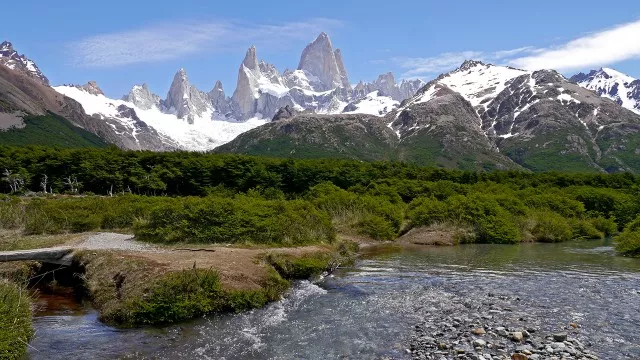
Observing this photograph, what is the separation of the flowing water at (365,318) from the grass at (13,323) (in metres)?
0.66

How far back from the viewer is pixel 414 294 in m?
26.5

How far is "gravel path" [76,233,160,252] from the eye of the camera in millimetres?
33588

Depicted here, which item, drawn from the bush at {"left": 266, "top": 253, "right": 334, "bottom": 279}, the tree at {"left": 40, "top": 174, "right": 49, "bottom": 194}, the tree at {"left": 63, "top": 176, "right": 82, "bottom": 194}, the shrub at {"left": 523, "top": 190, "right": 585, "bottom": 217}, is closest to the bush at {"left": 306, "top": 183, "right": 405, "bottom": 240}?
the shrub at {"left": 523, "top": 190, "right": 585, "bottom": 217}

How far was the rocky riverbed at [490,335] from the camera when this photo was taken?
53.7 feet


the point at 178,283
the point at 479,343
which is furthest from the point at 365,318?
the point at 178,283

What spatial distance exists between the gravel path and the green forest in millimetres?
A: 1488

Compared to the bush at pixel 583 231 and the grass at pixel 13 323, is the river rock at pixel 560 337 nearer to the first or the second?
the grass at pixel 13 323

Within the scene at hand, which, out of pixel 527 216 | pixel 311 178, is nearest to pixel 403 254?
pixel 527 216

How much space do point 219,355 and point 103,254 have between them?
15222mm

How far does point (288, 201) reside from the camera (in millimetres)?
51969

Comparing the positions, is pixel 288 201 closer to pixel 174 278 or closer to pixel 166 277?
pixel 166 277

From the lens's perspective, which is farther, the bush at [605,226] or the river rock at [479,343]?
the bush at [605,226]

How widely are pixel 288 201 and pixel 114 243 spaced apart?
19547 millimetres

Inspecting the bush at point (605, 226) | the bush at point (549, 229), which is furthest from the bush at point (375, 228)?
the bush at point (605, 226)
